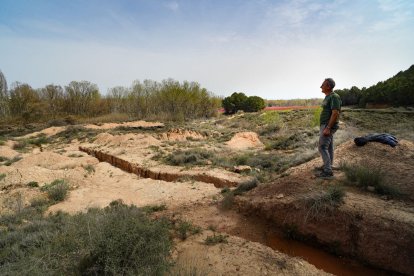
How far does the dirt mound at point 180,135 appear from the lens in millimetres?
21953

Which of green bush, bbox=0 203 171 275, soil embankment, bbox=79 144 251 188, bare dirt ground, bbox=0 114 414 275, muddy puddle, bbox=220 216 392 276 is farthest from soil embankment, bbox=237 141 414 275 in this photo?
soil embankment, bbox=79 144 251 188

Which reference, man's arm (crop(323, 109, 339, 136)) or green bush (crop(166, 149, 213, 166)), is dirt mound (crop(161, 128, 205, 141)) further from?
man's arm (crop(323, 109, 339, 136))

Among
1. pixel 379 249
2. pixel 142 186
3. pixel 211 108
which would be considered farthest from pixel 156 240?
pixel 211 108

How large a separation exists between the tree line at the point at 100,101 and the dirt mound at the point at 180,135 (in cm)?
2059

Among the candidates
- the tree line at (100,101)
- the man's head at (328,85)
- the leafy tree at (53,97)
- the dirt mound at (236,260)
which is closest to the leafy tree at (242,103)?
the tree line at (100,101)

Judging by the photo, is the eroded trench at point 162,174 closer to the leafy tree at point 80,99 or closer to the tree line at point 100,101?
the tree line at point 100,101

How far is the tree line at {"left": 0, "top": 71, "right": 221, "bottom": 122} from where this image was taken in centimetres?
4331

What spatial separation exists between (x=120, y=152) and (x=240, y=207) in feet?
36.9

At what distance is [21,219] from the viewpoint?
6273mm

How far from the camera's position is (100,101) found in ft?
172

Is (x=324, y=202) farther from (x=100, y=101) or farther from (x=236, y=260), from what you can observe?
(x=100, y=101)

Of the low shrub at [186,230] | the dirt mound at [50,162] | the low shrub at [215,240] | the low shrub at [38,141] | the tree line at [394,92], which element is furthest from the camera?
the tree line at [394,92]

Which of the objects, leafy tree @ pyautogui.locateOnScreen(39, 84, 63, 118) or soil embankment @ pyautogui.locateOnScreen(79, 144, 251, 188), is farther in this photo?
leafy tree @ pyautogui.locateOnScreen(39, 84, 63, 118)

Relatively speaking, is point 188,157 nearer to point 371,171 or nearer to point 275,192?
point 275,192
